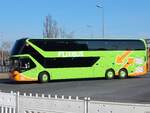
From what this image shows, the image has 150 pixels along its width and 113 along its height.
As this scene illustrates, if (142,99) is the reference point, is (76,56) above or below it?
above

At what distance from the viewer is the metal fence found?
928 centimetres

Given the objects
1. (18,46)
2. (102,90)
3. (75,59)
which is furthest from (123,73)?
(102,90)

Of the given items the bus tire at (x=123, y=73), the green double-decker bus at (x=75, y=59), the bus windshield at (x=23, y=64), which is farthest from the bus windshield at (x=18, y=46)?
the bus tire at (x=123, y=73)

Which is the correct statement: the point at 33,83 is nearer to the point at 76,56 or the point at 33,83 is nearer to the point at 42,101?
the point at 76,56

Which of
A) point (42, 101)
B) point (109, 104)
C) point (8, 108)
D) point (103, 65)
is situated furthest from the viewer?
point (103, 65)

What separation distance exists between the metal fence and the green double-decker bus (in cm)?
2380

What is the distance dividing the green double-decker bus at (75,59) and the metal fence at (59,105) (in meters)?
23.8

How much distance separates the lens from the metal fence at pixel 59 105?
9.28 metres

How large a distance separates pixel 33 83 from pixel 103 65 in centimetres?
580

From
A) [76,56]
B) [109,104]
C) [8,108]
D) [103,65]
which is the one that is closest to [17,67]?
[76,56]

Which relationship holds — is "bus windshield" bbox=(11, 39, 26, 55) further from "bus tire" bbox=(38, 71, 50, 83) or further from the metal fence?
the metal fence

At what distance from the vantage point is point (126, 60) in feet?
133

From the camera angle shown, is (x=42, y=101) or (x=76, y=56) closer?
(x=42, y=101)

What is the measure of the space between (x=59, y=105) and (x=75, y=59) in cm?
2741
